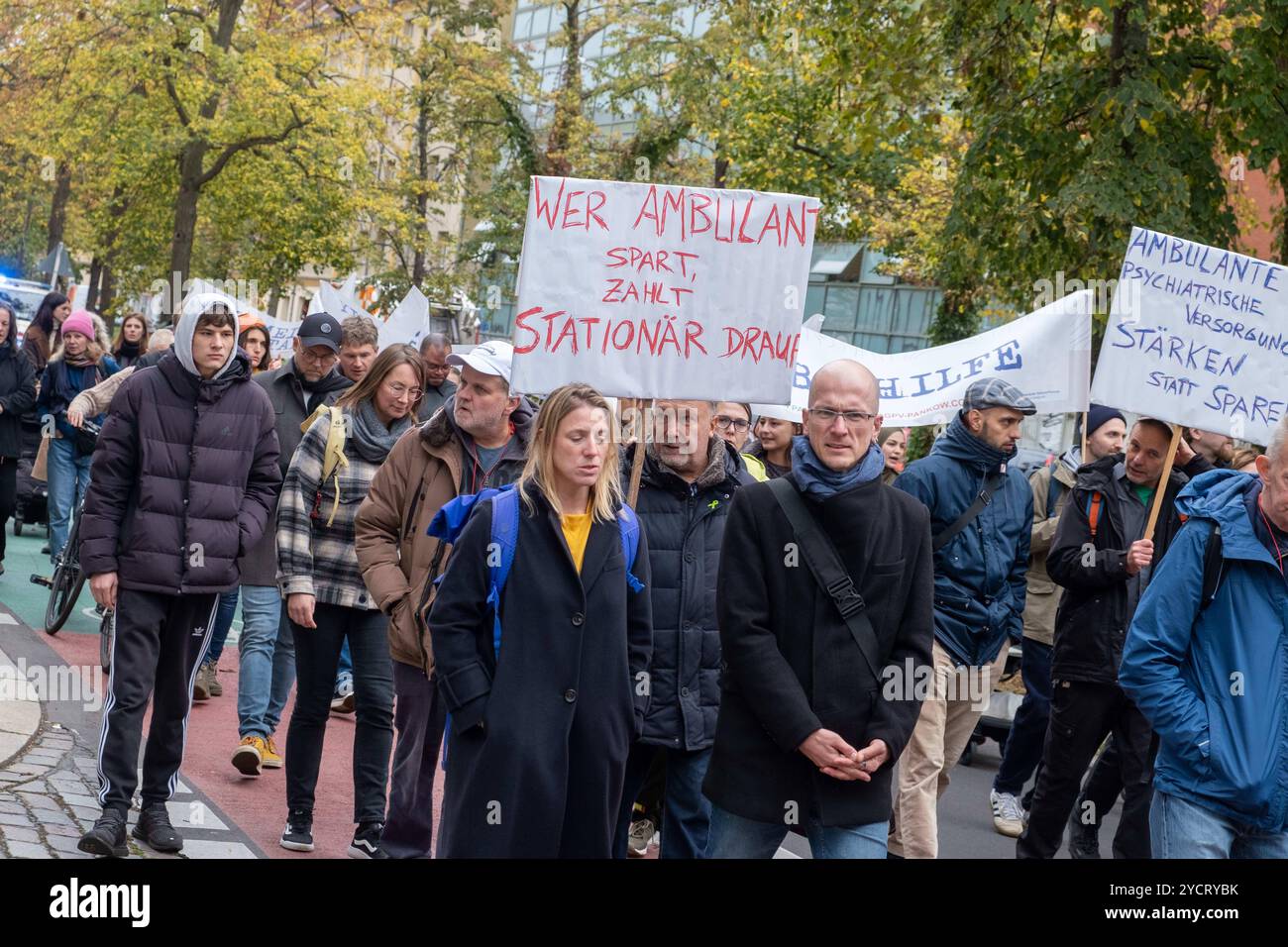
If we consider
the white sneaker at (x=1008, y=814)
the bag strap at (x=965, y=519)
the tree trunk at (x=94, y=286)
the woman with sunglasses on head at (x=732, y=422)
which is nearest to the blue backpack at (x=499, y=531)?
the bag strap at (x=965, y=519)

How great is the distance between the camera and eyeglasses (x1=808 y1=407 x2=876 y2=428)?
4.82 meters

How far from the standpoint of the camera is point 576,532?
4.94m

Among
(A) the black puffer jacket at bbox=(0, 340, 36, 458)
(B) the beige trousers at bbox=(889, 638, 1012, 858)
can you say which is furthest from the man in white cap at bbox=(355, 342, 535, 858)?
(A) the black puffer jacket at bbox=(0, 340, 36, 458)

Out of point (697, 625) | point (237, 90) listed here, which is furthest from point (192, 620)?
point (237, 90)

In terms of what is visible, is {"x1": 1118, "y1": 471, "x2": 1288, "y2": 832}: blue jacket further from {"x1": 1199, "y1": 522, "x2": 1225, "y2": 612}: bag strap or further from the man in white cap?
the man in white cap

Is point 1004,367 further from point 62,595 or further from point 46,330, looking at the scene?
point 46,330

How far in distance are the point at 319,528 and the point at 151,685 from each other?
0.96 meters

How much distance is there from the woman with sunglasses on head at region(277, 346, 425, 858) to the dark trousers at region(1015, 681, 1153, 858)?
9.27 feet

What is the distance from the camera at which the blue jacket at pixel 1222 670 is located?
456 centimetres

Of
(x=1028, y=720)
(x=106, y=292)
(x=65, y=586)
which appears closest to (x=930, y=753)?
(x=1028, y=720)

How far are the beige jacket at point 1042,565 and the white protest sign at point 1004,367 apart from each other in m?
0.38

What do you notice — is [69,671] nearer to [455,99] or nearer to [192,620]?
[192,620]

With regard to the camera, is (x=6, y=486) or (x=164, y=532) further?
(x=6, y=486)
